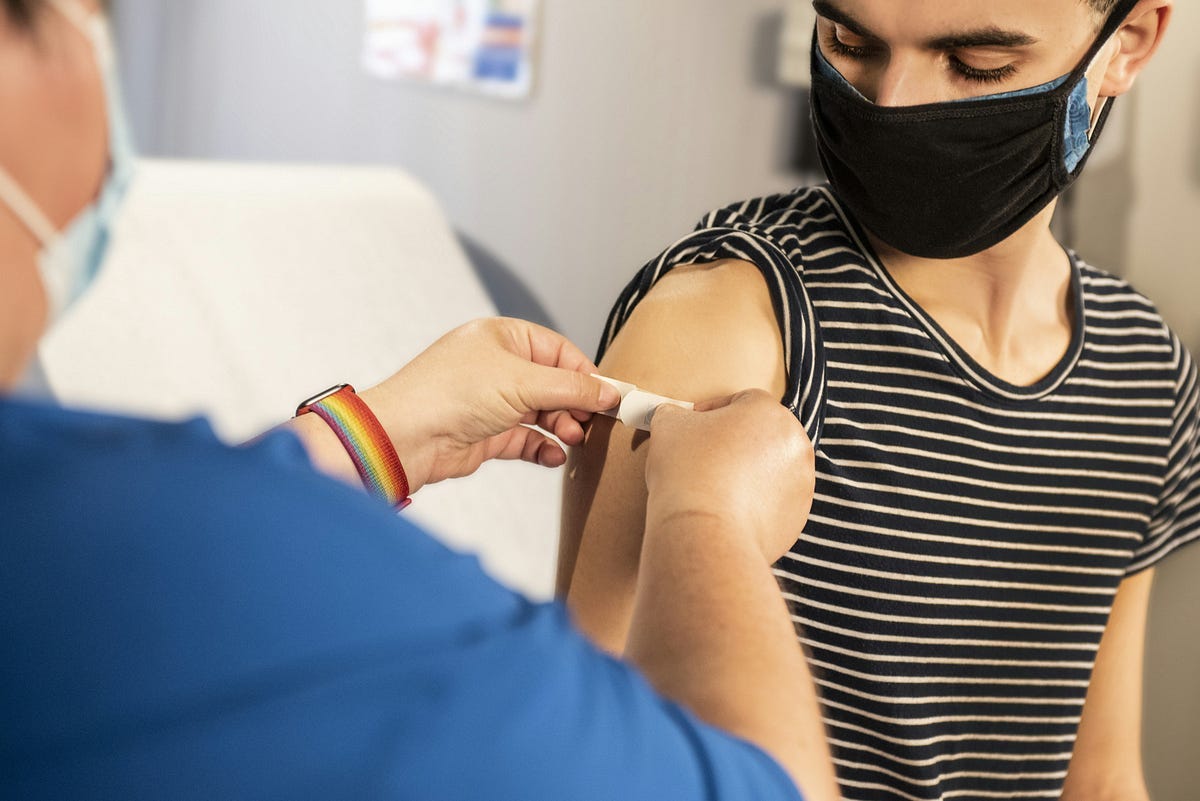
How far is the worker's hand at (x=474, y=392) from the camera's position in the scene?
3.05 ft

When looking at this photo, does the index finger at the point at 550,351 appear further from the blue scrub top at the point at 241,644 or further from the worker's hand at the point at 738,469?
the blue scrub top at the point at 241,644

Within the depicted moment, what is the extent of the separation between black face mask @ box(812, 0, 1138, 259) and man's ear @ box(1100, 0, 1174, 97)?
0.04m

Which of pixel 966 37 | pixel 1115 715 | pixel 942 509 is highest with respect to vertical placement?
pixel 966 37

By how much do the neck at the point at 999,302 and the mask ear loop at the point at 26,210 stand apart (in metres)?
0.85

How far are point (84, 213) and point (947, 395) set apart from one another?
84 centimetres

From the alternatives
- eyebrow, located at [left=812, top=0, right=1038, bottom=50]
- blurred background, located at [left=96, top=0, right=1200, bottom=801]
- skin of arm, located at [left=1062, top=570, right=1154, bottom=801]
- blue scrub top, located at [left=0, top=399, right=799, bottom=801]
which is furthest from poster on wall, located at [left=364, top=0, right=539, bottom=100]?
blue scrub top, located at [left=0, top=399, right=799, bottom=801]

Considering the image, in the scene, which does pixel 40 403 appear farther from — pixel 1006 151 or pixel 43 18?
pixel 1006 151

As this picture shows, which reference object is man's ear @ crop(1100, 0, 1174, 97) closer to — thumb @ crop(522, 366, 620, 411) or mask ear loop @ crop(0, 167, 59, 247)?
thumb @ crop(522, 366, 620, 411)

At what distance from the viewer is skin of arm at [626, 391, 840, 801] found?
59 centimetres

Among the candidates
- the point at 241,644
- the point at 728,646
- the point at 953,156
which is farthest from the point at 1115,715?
the point at 241,644

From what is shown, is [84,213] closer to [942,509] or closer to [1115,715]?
[942,509]

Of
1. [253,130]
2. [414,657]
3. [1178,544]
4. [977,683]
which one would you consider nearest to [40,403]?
[414,657]

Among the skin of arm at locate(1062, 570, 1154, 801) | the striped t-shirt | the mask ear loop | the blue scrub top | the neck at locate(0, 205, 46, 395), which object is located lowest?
the skin of arm at locate(1062, 570, 1154, 801)

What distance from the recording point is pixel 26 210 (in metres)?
0.49
